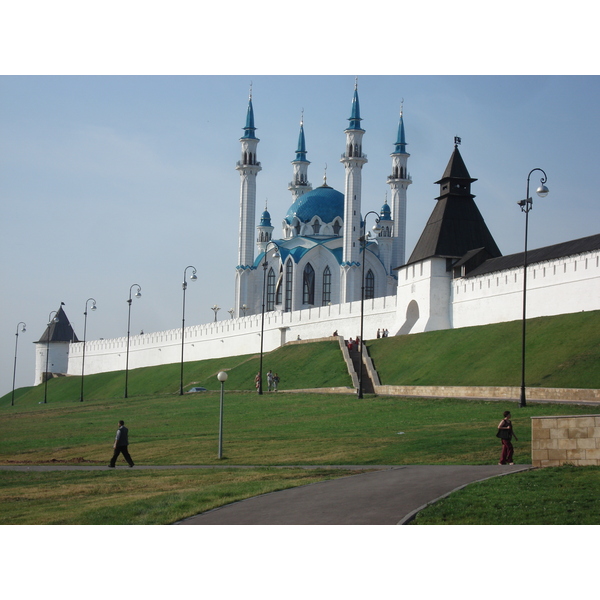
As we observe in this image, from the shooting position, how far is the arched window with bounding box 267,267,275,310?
97188 mm

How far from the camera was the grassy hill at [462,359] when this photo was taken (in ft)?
114

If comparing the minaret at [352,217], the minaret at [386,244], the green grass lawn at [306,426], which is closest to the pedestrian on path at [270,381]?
the green grass lawn at [306,426]

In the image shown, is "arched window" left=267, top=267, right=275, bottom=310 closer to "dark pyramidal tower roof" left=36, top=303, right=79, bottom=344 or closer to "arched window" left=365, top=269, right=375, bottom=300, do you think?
"arched window" left=365, top=269, right=375, bottom=300

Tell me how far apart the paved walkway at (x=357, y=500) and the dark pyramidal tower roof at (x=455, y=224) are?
34304 millimetres

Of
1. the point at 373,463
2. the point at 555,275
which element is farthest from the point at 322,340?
the point at 373,463

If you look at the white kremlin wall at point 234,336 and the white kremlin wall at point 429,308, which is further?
the white kremlin wall at point 234,336

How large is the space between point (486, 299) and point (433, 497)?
112ft

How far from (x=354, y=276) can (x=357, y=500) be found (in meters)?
69.0

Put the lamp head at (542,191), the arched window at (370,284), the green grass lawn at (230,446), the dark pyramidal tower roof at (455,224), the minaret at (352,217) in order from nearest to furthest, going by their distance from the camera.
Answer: the green grass lawn at (230,446) → the lamp head at (542,191) → the dark pyramidal tower roof at (455,224) → the minaret at (352,217) → the arched window at (370,284)

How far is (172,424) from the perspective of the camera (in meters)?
Result: 36.2

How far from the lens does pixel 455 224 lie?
174 ft

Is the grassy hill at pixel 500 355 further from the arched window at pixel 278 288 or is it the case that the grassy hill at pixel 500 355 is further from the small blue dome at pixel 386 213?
the small blue dome at pixel 386 213

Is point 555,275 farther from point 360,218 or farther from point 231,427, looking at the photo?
point 360,218

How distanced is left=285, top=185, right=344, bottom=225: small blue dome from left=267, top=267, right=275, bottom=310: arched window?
7.19 metres
